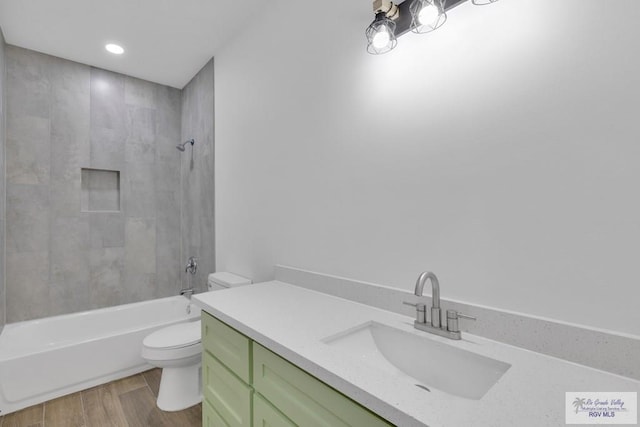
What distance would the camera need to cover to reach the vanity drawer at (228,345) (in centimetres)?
114

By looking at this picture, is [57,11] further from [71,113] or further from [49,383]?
[49,383]

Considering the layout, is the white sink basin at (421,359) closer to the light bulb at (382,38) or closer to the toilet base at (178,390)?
the light bulb at (382,38)

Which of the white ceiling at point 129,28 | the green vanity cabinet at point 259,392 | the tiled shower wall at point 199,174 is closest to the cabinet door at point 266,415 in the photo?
the green vanity cabinet at point 259,392

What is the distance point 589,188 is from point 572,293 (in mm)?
303

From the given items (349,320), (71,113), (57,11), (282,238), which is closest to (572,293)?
(349,320)

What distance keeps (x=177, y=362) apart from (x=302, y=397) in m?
1.47

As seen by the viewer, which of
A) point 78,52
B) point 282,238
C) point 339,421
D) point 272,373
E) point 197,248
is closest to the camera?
point 339,421

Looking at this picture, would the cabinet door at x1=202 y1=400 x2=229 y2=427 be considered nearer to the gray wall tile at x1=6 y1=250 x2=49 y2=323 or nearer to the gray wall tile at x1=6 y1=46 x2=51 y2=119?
the gray wall tile at x1=6 y1=250 x2=49 y2=323

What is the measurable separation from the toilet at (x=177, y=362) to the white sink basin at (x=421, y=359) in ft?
4.03

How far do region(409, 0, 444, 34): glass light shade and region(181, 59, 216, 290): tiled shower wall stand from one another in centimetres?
213

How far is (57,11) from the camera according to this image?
2.13 metres

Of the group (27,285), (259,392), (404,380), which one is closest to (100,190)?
(27,285)

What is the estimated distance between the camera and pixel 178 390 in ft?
6.66

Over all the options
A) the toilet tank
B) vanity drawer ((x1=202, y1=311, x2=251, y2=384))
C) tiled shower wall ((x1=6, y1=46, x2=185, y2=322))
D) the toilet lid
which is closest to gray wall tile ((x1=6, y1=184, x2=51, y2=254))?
tiled shower wall ((x1=6, y1=46, x2=185, y2=322))
